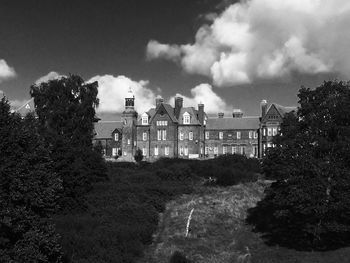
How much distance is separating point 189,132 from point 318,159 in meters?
59.1

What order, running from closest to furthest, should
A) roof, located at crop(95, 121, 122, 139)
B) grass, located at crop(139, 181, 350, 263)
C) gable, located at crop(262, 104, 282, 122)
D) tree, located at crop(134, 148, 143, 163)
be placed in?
grass, located at crop(139, 181, 350, 263) < tree, located at crop(134, 148, 143, 163) < gable, located at crop(262, 104, 282, 122) < roof, located at crop(95, 121, 122, 139)

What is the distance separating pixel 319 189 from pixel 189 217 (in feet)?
42.3

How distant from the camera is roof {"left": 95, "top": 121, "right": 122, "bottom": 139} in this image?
95750 mm

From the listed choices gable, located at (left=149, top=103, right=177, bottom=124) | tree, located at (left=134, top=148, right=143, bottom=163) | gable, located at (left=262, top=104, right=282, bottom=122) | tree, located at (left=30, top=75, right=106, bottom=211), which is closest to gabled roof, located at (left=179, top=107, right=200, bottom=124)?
gable, located at (left=149, top=103, right=177, bottom=124)

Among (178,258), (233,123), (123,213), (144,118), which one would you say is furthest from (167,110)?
(178,258)

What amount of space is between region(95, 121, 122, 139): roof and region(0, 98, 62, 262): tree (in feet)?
239

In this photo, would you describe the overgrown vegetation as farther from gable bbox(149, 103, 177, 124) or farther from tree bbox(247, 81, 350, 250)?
gable bbox(149, 103, 177, 124)

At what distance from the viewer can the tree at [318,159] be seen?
2934 cm

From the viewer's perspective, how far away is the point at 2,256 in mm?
19297

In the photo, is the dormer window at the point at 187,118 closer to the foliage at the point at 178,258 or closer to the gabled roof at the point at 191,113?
the gabled roof at the point at 191,113

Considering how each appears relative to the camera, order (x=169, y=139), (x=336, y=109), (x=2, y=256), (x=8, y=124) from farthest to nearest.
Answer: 1. (x=169, y=139)
2. (x=336, y=109)
3. (x=8, y=124)
4. (x=2, y=256)

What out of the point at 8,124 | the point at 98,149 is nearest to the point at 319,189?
the point at 8,124

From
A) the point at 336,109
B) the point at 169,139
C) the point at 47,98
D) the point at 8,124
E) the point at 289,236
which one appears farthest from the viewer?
the point at 169,139

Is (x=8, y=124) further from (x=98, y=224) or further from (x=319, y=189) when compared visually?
(x=319, y=189)
